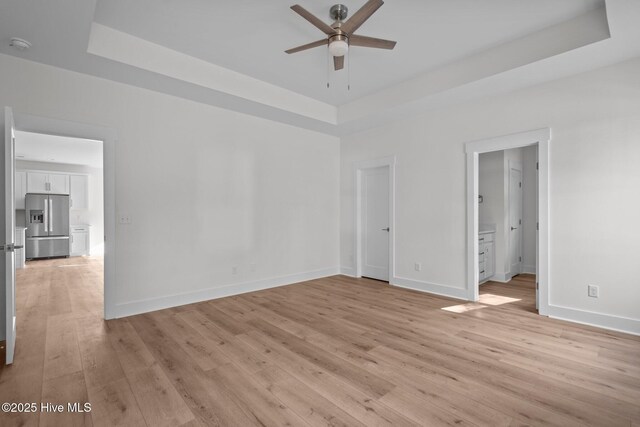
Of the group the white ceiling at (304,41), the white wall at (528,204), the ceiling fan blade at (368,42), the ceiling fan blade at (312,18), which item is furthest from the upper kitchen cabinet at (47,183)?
the white wall at (528,204)

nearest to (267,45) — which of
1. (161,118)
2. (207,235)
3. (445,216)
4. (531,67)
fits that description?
(161,118)

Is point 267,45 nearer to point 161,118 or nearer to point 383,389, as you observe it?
point 161,118

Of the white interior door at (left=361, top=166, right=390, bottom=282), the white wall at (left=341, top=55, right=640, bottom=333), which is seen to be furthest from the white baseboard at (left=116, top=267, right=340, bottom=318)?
the white wall at (left=341, top=55, right=640, bottom=333)

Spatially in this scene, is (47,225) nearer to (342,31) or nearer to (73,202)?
(73,202)

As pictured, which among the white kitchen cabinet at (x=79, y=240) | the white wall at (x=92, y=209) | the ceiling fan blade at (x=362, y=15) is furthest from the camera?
the white wall at (x=92, y=209)

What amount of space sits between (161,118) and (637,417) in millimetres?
5046

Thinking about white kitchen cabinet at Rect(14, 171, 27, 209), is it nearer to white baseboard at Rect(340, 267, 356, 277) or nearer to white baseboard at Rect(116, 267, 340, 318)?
white baseboard at Rect(116, 267, 340, 318)

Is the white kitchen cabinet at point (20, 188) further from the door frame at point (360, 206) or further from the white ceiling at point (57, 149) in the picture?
the door frame at point (360, 206)

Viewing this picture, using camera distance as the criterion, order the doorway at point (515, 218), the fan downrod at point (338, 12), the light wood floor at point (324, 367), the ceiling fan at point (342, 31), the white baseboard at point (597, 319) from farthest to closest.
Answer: the doorway at point (515, 218)
the white baseboard at point (597, 319)
the fan downrod at point (338, 12)
the ceiling fan at point (342, 31)
the light wood floor at point (324, 367)

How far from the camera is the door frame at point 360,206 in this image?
5121mm

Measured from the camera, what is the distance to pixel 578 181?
332 centimetres

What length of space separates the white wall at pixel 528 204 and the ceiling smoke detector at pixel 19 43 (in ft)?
25.1

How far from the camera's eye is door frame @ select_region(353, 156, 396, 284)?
5121 mm

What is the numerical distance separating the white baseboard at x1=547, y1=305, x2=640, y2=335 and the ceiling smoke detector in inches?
234
